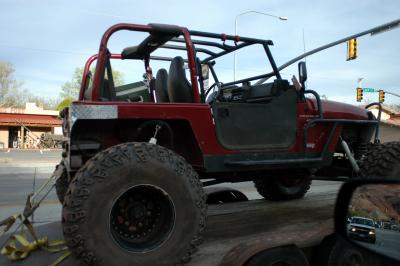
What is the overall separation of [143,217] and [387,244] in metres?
1.66

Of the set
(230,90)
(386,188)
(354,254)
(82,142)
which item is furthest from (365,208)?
(230,90)

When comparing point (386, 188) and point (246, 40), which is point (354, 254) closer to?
point (386, 188)

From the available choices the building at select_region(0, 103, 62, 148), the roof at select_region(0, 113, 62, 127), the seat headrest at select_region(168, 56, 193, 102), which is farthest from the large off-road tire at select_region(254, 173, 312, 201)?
the roof at select_region(0, 113, 62, 127)

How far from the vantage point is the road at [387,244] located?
6.07 ft

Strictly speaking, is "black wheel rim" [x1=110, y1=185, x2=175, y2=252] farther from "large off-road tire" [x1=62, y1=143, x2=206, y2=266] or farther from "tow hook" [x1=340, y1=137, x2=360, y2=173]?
"tow hook" [x1=340, y1=137, x2=360, y2=173]

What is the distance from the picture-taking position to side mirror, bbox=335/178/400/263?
1.92 metres

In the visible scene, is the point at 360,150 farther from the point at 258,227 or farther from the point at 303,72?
the point at 258,227

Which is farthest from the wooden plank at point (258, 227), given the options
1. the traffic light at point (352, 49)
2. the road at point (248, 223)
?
the traffic light at point (352, 49)

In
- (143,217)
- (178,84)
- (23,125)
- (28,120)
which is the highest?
(178,84)

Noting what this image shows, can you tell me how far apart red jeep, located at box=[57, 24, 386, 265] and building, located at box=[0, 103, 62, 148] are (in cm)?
4579

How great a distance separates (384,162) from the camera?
441 cm

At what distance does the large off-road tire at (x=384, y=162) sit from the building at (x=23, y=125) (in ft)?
152

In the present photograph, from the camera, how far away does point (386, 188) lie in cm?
204

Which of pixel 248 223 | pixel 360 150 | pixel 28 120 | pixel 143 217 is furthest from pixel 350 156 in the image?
pixel 28 120
